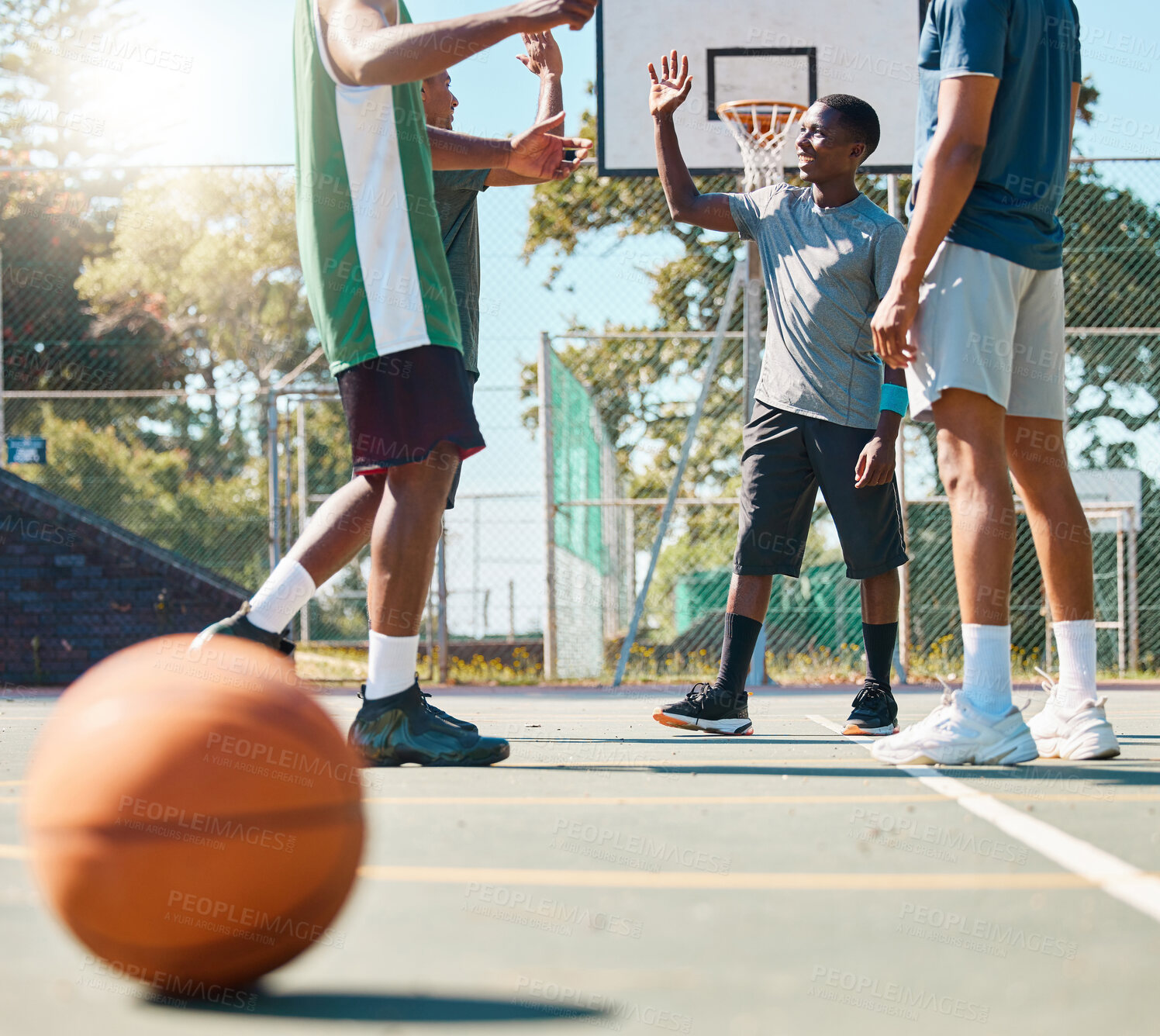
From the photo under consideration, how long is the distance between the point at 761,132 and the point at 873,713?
5928mm

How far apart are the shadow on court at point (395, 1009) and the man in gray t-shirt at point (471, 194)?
2.49m

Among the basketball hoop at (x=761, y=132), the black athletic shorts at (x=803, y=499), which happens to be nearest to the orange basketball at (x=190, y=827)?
the black athletic shorts at (x=803, y=499)

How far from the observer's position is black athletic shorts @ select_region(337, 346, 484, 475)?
3.15 metres

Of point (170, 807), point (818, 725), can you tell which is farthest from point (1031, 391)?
point (170, 807)

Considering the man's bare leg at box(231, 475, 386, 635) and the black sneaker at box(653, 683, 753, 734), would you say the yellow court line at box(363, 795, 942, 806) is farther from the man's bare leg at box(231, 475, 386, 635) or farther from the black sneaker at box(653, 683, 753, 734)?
the black sneaker at box(653, 683, 753, 734)

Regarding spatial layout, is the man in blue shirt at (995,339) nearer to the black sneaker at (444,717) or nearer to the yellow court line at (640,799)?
the yellow court line at (640,799)

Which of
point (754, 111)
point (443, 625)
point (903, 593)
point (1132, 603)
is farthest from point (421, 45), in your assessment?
point (1132, 603)

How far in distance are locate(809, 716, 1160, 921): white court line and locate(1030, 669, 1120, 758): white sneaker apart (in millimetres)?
620

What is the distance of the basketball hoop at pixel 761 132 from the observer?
28.9ft

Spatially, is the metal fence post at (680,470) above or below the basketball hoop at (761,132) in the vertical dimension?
below

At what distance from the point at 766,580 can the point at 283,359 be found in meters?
29.3

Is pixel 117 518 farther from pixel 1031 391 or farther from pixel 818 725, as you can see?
pixel 1031 391

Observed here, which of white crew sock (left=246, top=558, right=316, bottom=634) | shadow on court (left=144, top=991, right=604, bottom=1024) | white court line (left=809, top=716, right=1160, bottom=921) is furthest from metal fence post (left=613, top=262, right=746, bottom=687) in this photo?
shadow on court (left=144, top=991, right=604, bottom=1024)

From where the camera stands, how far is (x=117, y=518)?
48.3 ft
